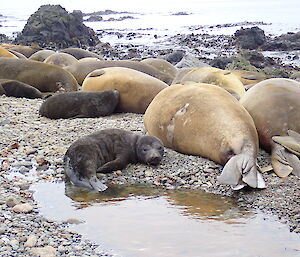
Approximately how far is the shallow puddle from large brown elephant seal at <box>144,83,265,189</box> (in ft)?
1.34

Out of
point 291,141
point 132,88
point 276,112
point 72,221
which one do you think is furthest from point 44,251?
point 132,88

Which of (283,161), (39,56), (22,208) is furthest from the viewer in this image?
(39,56)

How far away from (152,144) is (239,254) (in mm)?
2373

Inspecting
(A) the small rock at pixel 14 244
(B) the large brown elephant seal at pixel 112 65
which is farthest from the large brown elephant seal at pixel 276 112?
(B) the large brown elephant seal at pixel 112 65

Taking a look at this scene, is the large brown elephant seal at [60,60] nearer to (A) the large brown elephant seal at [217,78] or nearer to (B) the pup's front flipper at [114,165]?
(A) the large brown elephant seal at [217,78]

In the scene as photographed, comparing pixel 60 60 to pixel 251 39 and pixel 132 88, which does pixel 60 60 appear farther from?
pixel 251 39

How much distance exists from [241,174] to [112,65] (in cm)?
665

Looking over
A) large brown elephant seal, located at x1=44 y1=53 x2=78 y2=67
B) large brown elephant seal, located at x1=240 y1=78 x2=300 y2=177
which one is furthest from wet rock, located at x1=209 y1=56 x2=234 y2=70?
large brown elephant seal, located at x1=240 y1=78 x2=300 y2=177

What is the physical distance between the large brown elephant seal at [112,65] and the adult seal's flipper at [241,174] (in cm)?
595

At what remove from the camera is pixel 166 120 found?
19.6 feet

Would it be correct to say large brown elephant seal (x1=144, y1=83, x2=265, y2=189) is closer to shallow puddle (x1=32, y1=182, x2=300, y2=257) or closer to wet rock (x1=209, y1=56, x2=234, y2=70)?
shallow puddle (x1=32, y1=182, x2=300, y2=257)

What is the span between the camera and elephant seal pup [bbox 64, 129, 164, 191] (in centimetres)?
489

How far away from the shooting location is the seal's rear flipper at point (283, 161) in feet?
16.5

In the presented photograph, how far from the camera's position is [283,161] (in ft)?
17.1
